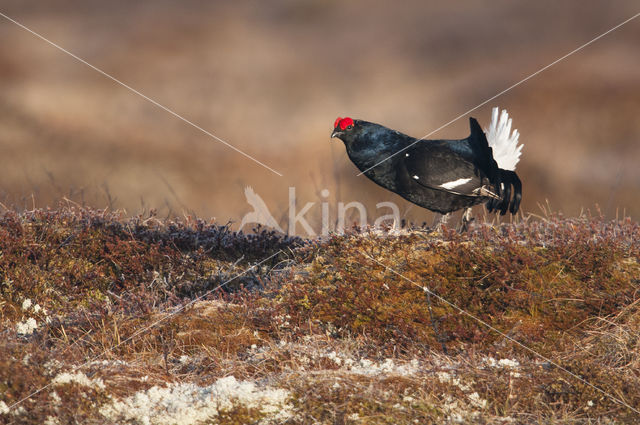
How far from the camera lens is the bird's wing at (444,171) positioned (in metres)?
7.86

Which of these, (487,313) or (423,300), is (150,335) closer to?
(423,300)

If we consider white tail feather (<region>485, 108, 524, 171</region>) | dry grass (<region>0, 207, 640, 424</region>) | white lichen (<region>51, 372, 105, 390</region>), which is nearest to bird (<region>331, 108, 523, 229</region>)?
white tail feather (<region>485, 108, 524, 171</region>)

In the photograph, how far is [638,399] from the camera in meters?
4.14

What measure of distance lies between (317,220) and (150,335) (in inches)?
173

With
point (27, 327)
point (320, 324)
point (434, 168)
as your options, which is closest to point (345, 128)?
point (434, 168)

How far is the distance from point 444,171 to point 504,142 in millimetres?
1199

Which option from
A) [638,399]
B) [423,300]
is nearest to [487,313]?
[423,300]

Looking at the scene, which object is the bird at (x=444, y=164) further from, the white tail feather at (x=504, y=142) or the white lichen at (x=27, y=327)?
the white lichen at (x=27, y=327)

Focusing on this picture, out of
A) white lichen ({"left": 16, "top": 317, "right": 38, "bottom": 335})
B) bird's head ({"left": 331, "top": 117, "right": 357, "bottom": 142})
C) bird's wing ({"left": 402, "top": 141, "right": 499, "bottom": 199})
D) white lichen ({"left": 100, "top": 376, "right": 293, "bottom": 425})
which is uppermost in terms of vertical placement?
bird's head ({"left": 331, "top": 117, "right": 357, "bottom": 142})

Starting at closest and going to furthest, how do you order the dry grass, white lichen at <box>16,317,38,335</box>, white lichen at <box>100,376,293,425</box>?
white lichen at <box>100,376,293,425</box> < the dry grass < white lichen at <box>16,317,38,335</box>

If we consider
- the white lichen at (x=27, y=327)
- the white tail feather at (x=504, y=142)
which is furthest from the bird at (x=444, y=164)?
the white lichen at (x=27, y=327)

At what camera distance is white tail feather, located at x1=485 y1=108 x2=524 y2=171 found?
28.1 feet

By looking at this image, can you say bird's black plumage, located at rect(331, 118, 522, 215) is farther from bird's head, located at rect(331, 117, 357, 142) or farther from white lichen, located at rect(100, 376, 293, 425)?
white lichen, located at rect(100, 376, 293, 425)

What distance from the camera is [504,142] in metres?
8.55
